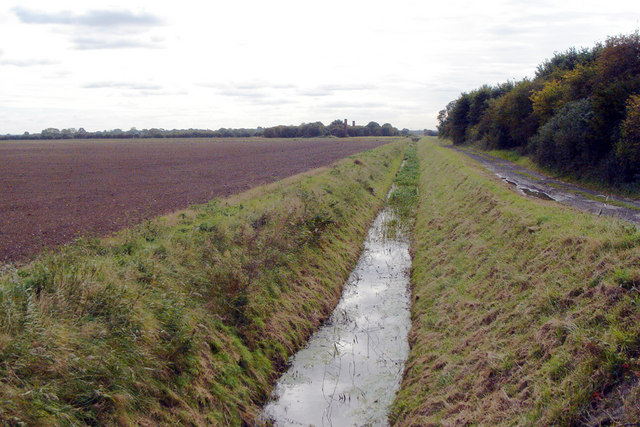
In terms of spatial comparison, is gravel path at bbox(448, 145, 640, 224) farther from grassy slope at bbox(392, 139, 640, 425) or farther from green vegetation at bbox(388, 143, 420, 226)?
green vegetation at bbox(388, 143, 420, 226)

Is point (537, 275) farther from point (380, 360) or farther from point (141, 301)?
point (141, 301)

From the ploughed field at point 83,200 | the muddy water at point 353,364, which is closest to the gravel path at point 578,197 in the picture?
the muddy water at point 353,364

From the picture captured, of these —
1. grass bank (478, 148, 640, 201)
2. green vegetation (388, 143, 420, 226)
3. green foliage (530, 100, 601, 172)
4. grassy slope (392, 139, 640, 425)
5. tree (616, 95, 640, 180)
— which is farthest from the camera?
green foliage (530, 100, 601, 172)

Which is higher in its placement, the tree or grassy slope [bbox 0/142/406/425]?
the tree

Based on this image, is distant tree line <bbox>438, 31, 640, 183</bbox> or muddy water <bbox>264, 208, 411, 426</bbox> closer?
muddy water <bbox>264, 208, 411, 426</bbox>

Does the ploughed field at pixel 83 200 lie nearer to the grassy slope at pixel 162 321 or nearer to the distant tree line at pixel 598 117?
the grassy slope at pixel 162 321

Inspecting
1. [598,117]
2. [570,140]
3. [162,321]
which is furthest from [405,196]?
[162,321]

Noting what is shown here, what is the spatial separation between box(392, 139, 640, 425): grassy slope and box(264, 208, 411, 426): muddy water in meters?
0.51

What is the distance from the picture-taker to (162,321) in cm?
727

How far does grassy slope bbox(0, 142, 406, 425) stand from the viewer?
5176mm

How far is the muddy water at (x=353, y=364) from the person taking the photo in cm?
770

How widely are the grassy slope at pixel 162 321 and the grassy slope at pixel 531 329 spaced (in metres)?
3.22

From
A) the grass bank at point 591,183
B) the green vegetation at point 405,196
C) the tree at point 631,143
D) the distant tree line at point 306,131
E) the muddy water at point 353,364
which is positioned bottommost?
the muddy water at point 353,364

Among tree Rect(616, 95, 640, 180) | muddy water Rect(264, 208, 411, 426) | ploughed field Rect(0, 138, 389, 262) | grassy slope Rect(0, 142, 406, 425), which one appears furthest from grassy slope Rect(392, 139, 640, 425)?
ploughed field Rect(0, 138, 389, 262)
